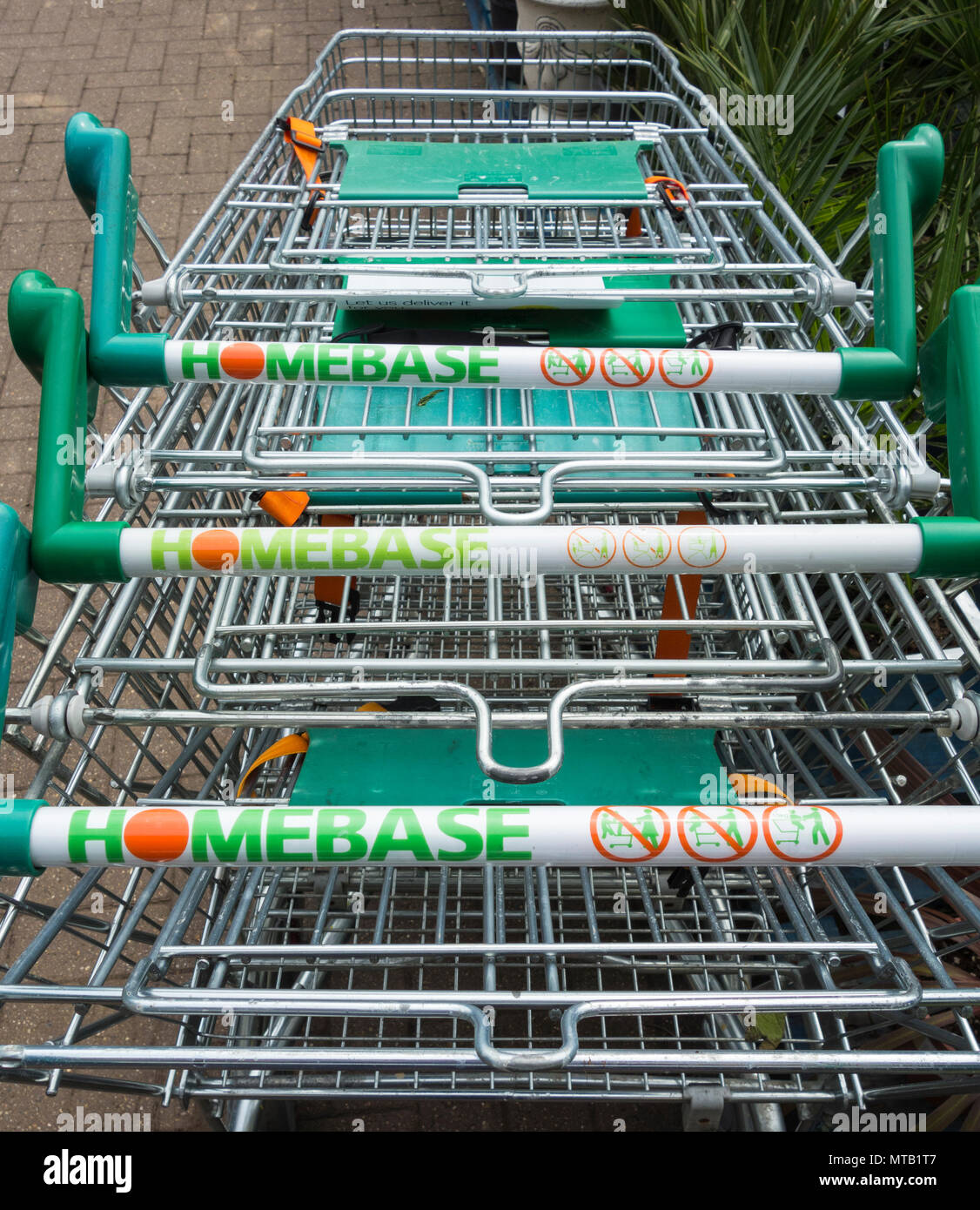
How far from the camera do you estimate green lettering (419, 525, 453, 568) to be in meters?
1.17

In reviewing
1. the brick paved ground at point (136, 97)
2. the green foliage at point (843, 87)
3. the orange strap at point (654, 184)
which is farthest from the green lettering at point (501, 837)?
the brick paved ground at point (136, 97)

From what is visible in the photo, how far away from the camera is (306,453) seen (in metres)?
1.64

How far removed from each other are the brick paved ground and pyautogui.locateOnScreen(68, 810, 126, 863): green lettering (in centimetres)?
199

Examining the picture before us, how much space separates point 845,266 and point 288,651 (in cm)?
210

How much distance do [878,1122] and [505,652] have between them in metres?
1.28

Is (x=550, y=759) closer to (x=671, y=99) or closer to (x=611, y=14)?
(x=671, y=99)

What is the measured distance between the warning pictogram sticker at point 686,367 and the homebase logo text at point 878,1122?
48.2 inches

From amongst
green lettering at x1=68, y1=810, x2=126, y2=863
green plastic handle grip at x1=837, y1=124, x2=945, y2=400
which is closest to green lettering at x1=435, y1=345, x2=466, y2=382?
green plastic handle grip at x1=837, y1=124, x2=945, y2=400

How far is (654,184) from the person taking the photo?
228 cm

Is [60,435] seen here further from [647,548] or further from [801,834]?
[801,834]

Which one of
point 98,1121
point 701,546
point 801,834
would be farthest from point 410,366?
point 98,1121

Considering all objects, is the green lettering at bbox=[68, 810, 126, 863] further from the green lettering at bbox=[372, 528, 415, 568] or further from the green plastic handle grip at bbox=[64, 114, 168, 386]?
the green plastic handle grip at bbox=[64, 114, 168, 386]

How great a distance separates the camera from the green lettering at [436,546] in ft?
3.85
